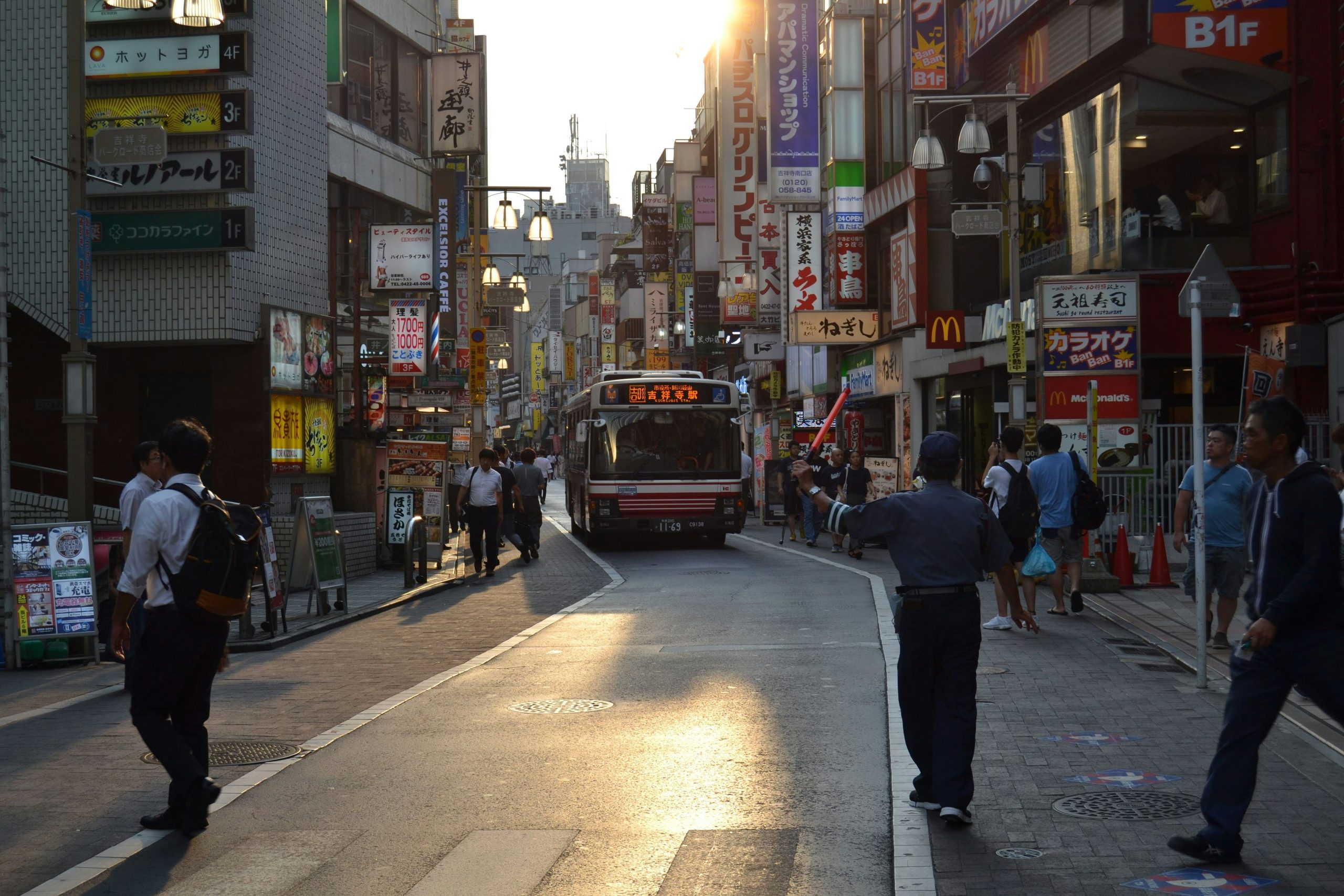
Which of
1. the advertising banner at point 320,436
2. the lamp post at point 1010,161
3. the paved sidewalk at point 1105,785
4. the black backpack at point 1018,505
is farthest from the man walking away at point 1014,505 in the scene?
the advertising banner at point 320,436

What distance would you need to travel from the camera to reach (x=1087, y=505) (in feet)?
47.0

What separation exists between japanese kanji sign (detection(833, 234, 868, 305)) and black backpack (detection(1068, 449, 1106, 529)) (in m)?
23.7

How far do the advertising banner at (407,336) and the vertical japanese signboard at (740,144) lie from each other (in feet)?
72.4

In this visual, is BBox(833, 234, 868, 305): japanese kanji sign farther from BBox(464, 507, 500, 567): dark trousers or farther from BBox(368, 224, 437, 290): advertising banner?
BBox(464, 507, 500, 567): dark trousers

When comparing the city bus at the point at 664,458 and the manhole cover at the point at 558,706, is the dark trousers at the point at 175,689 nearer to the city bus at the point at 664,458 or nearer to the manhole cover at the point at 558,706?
the manhole cover at the point at 558,706

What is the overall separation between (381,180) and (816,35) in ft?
42.3

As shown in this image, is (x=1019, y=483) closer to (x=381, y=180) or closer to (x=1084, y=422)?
(x=1084, y=422)

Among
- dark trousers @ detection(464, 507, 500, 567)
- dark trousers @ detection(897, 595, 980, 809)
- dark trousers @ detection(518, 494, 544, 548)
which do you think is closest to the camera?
dark trousers @ detection(897, 595, 980, 809)

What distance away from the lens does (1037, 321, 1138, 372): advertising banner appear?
22094mm

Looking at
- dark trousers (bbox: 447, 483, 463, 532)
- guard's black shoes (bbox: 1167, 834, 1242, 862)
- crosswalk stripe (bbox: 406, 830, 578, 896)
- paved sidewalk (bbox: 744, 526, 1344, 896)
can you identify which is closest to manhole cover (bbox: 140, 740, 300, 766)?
crosswalk stripe (bbox: 406, 830, 578, 896)

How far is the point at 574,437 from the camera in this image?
3103 cm

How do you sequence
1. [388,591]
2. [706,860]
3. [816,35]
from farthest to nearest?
[816,35] < [388,591] < [706,860]

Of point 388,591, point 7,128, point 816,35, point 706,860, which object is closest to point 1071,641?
point 706,860

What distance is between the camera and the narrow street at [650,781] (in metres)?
5.96
